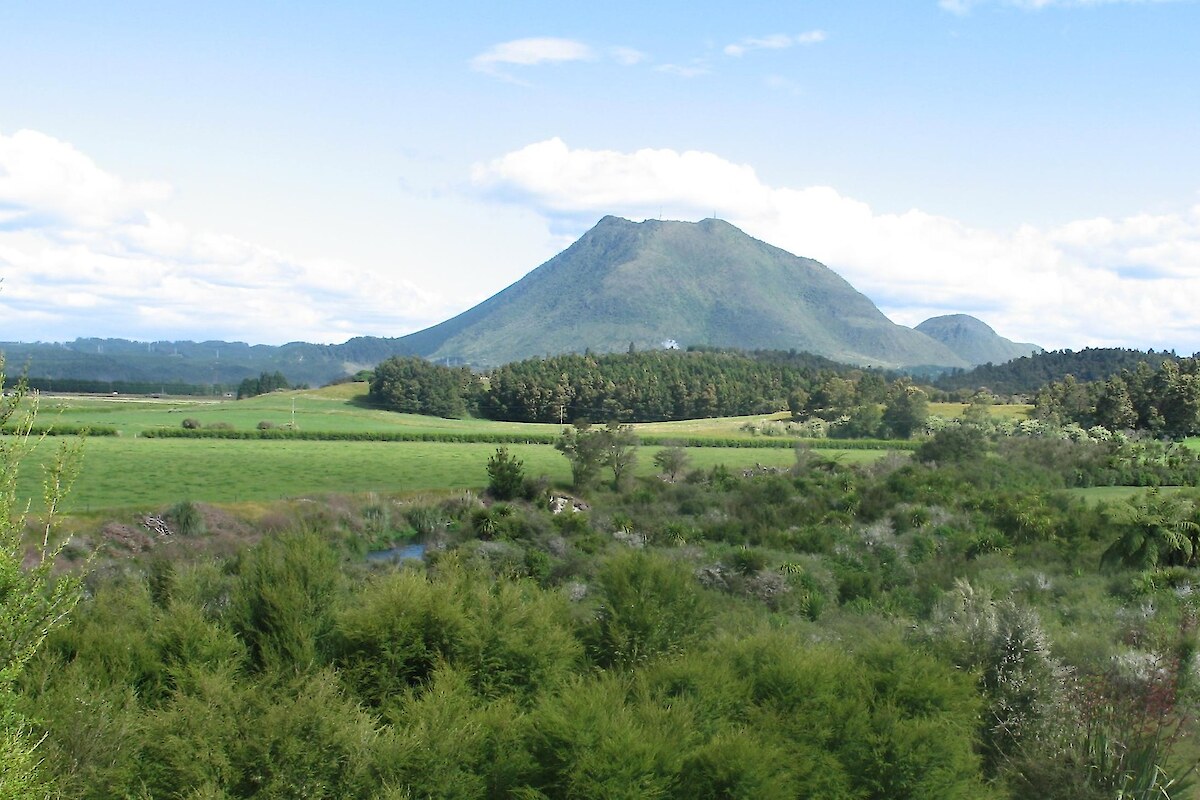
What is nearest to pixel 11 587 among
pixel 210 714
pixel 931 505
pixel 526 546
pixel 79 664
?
pixel 210 714

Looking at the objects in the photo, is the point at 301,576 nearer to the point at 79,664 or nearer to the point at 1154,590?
the point at 79,664

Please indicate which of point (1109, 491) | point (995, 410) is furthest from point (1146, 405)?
point (1109, 491)

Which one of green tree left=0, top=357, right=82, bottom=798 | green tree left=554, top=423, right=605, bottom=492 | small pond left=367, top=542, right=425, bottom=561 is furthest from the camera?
green tree left=554, top=423, right=605, bottom=492

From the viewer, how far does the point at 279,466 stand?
197ft

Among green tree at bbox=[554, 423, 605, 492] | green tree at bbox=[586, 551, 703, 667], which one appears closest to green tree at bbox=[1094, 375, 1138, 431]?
green tree at bbox=[554, 423, 605, 492]

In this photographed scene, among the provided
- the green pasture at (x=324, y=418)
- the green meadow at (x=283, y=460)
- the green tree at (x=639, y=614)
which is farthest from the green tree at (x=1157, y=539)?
the green pasture at (x=324, y=418)

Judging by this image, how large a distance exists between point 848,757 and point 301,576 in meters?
8.35

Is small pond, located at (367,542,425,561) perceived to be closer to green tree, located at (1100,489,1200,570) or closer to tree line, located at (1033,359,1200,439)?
green tree, located at (1100,489,1200,570)

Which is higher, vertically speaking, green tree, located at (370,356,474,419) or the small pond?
green tree, located at (370,356,474,419)

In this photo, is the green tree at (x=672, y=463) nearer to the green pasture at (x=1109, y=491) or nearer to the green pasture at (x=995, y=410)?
the green pasture at (x=1109, y=491)

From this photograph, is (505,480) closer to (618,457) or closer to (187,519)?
(618,457)

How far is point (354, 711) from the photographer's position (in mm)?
11023

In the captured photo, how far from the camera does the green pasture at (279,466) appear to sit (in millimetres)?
48125

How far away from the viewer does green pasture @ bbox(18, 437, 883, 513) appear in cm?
4812
